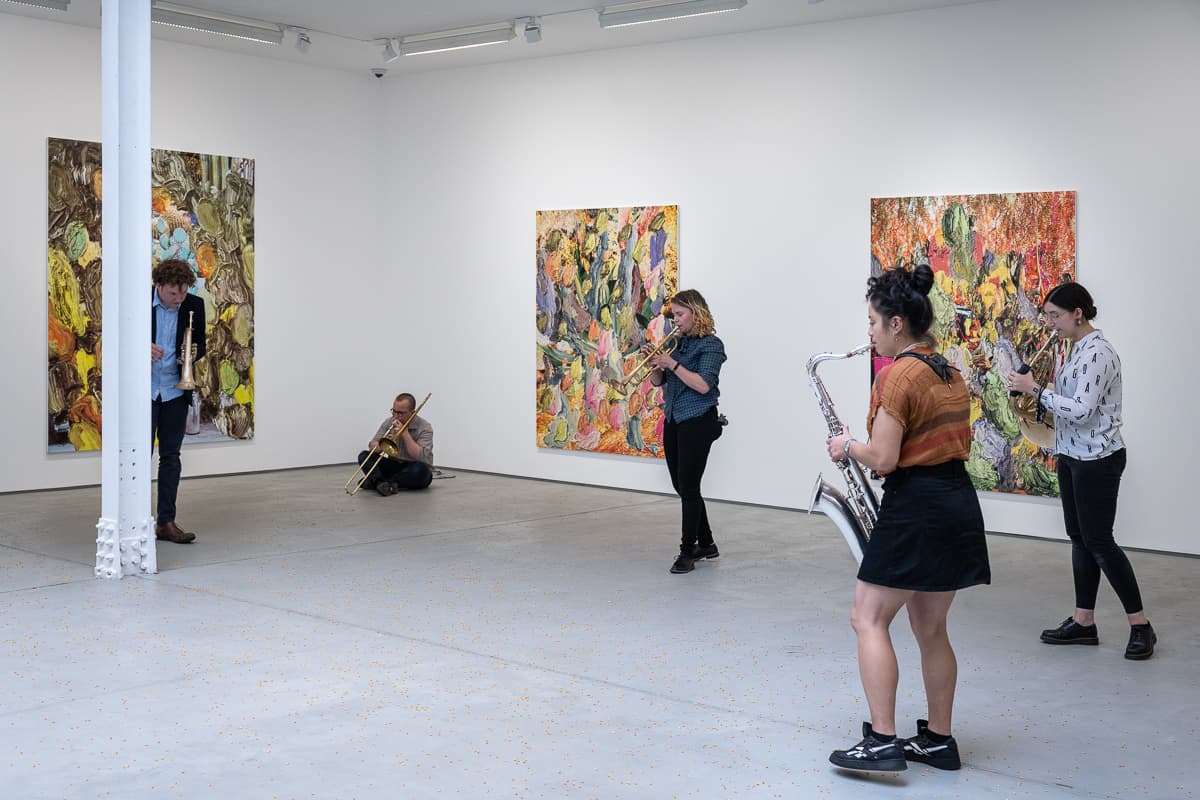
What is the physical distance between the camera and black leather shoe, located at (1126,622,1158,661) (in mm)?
5609

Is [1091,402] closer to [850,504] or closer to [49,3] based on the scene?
[850,504]

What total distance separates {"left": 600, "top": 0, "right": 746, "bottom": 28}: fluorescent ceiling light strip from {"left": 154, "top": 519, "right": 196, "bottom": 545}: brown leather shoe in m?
4.57

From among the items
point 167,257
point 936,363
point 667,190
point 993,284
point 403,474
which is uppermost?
point 667,190

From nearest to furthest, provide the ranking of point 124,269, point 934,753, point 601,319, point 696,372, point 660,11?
point 934,753
point 124,269
point 696,372
point 660,11
point 601,319

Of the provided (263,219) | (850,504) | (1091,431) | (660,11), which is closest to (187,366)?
(660,11)

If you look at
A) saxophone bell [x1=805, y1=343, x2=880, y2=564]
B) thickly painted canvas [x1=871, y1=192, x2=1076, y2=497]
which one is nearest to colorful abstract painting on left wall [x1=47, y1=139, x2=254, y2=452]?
thickly painted canvas [x1=871, y1=192, x2=1076, y2=497]

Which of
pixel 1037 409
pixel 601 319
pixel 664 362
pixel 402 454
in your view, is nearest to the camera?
pixel 1037 409

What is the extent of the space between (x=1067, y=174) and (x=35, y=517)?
7189 mm

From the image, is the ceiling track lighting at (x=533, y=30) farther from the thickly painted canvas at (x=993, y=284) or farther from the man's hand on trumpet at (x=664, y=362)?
the man's hand on trumpet at (x=664, y=362)

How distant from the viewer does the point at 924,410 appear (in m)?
3.96

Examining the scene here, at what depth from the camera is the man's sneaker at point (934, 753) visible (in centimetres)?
421

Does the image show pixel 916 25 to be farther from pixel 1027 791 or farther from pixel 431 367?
pixel 1027 791

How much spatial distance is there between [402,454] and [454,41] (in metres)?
3.29

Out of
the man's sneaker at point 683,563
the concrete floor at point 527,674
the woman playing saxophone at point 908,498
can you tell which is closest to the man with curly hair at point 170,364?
the concrete floor at point 527,674
